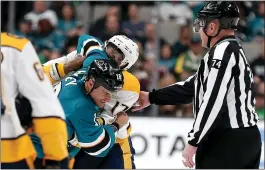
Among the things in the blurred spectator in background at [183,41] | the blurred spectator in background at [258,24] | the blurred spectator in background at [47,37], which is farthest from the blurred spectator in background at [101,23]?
the blurred spectator in background at [258,24]

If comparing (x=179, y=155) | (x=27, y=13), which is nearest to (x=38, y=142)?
(x=179, y=155)

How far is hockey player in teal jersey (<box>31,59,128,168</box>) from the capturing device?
11.8 feet

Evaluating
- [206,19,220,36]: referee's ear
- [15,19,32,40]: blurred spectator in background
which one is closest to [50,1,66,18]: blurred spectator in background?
[15,19,32,40]: blurred spectator in background

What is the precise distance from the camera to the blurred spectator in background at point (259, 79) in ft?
23.0

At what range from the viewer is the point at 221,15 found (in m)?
3.56

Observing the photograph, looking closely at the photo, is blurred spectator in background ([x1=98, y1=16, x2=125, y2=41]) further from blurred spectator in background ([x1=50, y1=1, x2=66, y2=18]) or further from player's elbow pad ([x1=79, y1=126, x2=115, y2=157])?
player's elbow pad ([x1=79, y1=126, x2=115, y2=157])

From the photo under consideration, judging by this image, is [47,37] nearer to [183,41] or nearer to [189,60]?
[183,41]

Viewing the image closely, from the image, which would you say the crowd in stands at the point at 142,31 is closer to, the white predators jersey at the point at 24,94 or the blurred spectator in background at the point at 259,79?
the blurred spectator in background at the point at 259,79

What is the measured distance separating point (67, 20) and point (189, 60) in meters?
1.51

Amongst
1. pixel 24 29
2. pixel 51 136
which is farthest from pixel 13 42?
pixel 24 29

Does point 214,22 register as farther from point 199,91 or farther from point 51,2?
point 51,2

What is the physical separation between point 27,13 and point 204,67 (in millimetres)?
4837

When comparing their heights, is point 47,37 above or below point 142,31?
below

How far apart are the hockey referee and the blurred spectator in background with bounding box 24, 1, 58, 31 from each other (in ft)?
14.8
